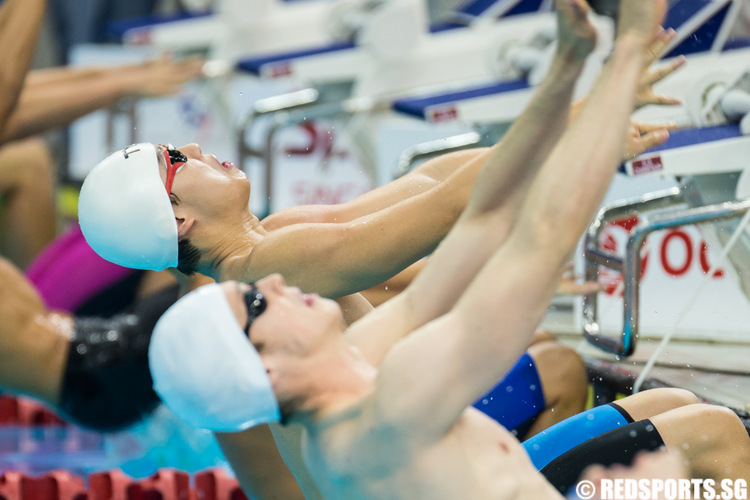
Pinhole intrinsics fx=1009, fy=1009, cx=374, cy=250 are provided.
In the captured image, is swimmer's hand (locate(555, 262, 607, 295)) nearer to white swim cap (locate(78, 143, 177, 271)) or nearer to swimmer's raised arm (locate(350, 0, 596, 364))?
swimmer's raised arm (locate(350, 0, 596, 364))

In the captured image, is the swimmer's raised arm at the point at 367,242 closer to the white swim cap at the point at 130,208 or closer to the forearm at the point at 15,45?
the white swim cap at the point at 130,208

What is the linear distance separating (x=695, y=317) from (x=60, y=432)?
271 cm

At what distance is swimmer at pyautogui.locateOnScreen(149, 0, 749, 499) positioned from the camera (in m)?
1.04

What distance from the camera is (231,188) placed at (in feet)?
5.26

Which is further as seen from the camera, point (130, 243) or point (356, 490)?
point (130, 243)

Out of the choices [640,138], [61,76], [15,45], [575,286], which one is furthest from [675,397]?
[61,76]

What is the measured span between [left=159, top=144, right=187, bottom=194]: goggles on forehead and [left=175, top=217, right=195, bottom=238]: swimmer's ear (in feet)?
0.17

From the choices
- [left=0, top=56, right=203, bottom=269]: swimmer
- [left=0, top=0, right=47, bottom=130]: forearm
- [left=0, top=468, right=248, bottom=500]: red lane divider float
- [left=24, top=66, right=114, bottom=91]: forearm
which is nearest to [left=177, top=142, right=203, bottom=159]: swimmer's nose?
[left=0, top=468, right=248, bottom=500]: red lane divider float

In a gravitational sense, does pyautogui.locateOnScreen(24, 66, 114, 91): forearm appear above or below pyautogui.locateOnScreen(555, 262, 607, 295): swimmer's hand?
below

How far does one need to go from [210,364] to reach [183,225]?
1.60ft

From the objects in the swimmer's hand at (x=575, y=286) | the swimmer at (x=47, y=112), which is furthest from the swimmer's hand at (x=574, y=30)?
the swimmer at (x=47, y=112)

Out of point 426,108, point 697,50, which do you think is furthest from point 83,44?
point 697,50

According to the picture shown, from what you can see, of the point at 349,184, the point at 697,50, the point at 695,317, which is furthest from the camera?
the point at 349,184

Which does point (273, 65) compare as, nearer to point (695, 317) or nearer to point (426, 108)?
point (426, 108)
